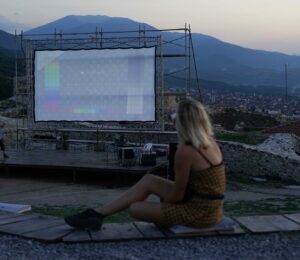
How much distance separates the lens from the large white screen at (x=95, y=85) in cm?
1586

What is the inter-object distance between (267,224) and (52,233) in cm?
185

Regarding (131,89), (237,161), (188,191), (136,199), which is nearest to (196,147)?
(188,191)

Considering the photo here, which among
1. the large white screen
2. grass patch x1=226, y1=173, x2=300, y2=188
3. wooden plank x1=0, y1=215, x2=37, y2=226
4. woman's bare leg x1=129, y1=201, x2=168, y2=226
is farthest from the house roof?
woman's bare leg x1=129, y1=201, x2=168, y2=226

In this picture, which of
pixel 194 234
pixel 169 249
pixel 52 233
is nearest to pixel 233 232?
pixel 194 234

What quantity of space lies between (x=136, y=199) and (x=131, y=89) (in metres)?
11.4

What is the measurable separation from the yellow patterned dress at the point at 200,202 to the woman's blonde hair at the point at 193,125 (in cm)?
15

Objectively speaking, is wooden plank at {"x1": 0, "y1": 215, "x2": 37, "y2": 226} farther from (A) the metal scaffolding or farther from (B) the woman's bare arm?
(A) the metal scaffolding

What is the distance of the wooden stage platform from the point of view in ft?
42.2

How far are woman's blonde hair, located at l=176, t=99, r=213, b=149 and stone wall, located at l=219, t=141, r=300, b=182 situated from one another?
9673 millimetres

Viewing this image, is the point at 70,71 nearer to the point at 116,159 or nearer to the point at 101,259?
the point at 116,159

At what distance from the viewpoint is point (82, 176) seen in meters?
14.2

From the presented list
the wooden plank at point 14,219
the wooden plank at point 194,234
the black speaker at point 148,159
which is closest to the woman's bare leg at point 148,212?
the wooden plank at point 194,234

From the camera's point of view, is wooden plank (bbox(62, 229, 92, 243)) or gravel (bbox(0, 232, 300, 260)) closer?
gravel (bbox(0, 232, 300, 260))

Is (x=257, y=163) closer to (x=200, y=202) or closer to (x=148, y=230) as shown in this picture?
(x=148, y=230)
